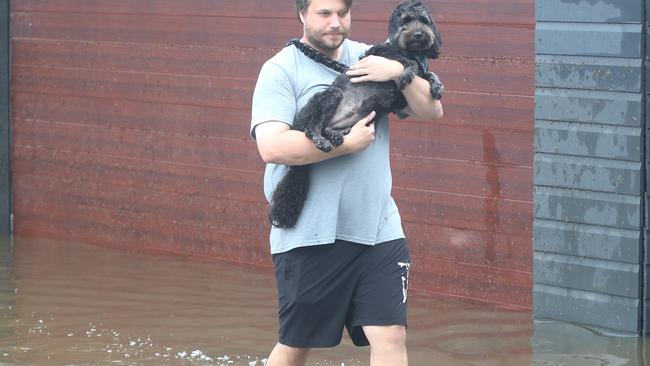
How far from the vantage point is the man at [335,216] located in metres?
4.61

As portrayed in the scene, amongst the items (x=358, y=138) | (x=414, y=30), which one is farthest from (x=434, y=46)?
(x=358, y=138)

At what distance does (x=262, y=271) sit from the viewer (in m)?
8.61

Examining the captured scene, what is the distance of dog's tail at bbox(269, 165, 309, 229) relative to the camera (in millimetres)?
4676

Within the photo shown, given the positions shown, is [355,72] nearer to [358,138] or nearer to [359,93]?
[359,93]

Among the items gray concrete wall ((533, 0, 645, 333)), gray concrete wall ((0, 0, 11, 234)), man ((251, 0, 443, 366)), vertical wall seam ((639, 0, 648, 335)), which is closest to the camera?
man ((251, 0, 443, 366))

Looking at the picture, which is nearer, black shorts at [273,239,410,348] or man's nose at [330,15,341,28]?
man's nose at [330,15,341,28]

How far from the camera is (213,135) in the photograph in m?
8.84

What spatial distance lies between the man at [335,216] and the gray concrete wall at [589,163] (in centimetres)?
208

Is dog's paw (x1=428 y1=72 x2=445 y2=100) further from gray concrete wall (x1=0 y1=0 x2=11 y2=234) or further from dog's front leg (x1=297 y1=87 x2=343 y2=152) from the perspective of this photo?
gray concrete wall (x1=0 y1=0 x2=11 y2=234)

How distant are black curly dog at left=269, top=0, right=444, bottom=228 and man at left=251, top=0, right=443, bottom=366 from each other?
0.12 ft

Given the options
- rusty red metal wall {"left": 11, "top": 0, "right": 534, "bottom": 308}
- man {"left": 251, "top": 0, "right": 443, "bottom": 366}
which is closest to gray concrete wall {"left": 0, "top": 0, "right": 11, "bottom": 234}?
rusty red metal wall {"left": 11, "top": 0, "right": 534, "bottom": 308}

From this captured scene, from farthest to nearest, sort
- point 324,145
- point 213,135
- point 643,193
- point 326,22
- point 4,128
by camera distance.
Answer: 1. point 4,128
2. point 213,135
3. point 643,193
4. point 326,22
5. point 324,145

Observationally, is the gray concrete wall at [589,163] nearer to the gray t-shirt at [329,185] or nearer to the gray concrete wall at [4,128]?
the gray t-shirt at [329,185]

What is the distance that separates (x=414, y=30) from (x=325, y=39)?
33cm
